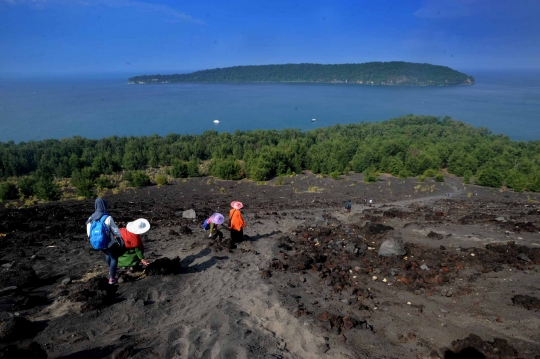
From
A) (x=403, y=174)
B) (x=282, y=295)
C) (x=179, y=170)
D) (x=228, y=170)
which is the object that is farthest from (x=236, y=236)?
(x=403, y=174)

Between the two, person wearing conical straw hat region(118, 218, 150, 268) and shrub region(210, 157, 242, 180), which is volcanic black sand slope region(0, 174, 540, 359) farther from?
shrub region(210, 157, 242, 180)

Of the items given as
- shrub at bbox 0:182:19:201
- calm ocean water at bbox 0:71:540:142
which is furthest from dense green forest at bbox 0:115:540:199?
calm ocean water at bbox 0:71:540:142

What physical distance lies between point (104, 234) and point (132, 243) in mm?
775

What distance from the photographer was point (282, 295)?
261 inches

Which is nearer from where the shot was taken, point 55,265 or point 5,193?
point 55,265

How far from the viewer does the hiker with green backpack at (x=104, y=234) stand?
6047 mm

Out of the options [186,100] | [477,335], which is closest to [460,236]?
[477,335]

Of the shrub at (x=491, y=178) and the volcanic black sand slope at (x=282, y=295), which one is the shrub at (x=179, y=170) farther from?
the shrub at (x=491, y=178)

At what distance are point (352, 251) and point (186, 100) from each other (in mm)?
172281

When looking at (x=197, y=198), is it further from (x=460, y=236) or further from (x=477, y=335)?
(x=477, y=335)

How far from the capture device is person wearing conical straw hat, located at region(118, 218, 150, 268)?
21.5 feet

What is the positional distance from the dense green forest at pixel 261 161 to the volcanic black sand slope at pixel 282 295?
18.7m

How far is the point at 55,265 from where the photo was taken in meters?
7.67

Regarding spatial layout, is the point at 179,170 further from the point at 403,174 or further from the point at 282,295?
the point at 282,295
